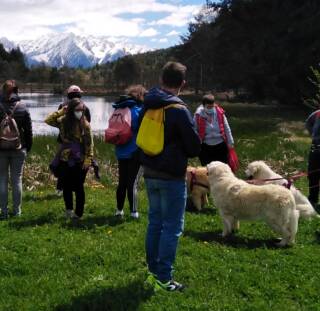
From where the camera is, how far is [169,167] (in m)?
5.07

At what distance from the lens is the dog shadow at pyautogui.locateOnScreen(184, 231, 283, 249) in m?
7.23

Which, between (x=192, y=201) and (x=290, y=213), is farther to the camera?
(x=192, y=201)

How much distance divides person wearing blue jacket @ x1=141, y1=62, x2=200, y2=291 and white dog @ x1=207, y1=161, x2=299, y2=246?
7.70 feet

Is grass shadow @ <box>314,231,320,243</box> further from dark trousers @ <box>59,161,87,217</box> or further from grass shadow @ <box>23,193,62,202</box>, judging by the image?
grass shadow @ <box>23,193,62,202</box>

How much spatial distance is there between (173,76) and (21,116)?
403cm

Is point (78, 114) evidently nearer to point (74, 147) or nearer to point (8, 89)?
point (74, 147)

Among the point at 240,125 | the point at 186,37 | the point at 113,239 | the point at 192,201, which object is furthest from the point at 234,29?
the point at 113,239

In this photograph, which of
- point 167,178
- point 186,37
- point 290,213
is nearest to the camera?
point 167,178

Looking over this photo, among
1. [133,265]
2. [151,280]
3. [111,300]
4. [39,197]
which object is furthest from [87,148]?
[111,300]

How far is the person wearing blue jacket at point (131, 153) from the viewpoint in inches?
319

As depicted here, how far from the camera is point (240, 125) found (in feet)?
86.6

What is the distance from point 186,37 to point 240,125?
48.1 metres

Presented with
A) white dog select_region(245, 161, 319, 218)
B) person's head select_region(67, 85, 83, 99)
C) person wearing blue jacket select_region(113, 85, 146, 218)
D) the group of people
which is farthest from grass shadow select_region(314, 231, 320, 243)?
person's head select_region(67, 85, 83, 99)

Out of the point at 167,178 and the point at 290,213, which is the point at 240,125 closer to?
the point at 290,213
